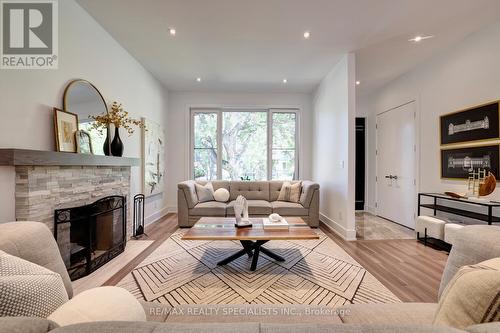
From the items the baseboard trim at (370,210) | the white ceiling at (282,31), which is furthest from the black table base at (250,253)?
the baseboard trim at (370,210)

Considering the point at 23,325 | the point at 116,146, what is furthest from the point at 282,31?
the point at 23,325

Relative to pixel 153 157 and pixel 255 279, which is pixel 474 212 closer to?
pixel 255 279

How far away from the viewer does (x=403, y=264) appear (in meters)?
2.75

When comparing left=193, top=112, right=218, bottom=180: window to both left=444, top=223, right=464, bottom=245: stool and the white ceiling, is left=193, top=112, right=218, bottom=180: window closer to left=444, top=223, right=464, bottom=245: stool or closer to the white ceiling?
the white ceiling

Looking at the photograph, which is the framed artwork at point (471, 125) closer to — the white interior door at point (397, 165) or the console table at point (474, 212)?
the white interior door at point (397, 165)

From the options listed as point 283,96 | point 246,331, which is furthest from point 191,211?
point 246,331

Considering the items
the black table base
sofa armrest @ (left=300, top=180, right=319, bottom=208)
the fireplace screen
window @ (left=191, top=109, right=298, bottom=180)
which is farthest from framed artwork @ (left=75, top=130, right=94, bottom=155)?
sofa armrest @ (left=300, top=180, right=319, bottom=208)

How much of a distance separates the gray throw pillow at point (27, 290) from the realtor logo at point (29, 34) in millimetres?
1931

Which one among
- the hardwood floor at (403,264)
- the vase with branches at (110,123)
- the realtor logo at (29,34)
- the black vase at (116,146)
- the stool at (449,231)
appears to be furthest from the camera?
the black vase at (116,146)

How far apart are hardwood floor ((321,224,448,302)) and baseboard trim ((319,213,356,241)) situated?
0.09 metres

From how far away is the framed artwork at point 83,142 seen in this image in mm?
2517

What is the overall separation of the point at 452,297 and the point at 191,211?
12.7ft

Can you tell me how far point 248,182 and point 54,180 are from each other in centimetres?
337

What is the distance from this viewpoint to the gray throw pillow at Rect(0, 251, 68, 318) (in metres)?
0.70
